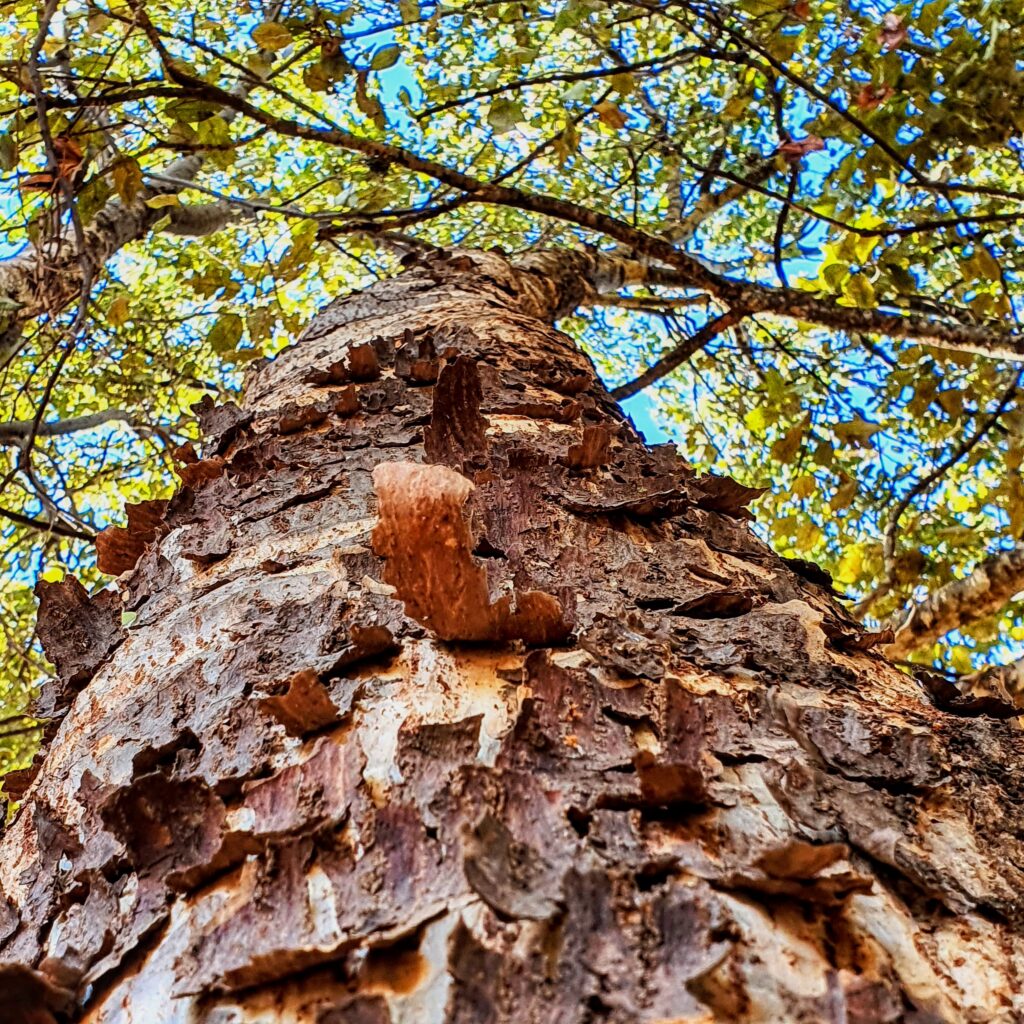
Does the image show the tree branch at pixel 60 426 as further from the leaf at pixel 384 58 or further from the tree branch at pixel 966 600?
the tree branch at pixel 966 600

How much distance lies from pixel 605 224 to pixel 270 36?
A: 1.03 meters

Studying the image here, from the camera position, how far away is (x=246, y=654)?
40.7 inches

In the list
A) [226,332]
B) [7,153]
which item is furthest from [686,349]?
[7,153]

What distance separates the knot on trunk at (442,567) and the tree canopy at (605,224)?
1774mm

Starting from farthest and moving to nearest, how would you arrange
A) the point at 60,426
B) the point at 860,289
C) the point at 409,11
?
the point at 60,426
the point at 860,289
the point at 409,11

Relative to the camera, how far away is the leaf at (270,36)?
8.22 feet

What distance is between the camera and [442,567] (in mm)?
911

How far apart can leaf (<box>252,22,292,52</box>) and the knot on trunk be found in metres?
2.01

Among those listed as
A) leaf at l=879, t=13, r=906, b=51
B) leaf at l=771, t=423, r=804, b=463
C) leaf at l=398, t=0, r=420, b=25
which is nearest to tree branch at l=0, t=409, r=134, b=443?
leaf at l=398, t=0, r=420, b=25

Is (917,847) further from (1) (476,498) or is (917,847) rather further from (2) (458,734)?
(1) (476,498)

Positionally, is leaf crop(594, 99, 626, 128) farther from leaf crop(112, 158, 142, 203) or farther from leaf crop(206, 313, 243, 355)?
leaf crop(112, 158, 142, 203)

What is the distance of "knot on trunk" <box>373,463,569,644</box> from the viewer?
90cm

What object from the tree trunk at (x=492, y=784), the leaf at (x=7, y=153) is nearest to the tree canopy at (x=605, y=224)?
the leaf at (x=7, y=153)

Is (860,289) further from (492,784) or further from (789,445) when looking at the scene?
(492,784)
